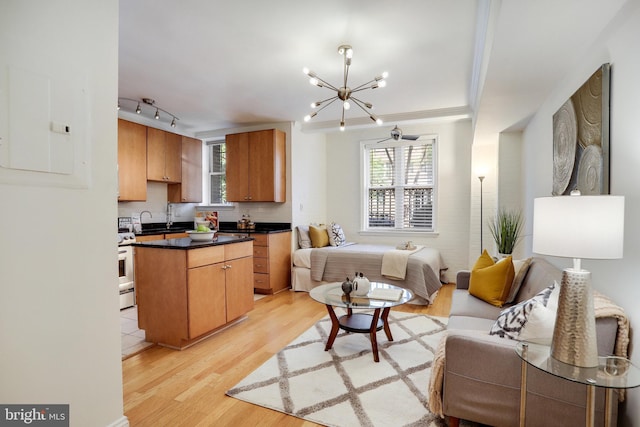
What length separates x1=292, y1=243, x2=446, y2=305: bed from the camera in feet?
13.3

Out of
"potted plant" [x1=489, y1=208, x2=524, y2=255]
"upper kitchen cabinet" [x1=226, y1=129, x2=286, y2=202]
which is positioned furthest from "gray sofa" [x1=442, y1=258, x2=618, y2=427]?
"upper kitchen cabinet" [x1=226, y1=129, x2=286, y2=202]

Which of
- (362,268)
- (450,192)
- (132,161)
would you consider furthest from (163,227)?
(450,192)

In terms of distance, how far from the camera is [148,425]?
1822 millimetres

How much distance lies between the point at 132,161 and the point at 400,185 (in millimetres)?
4209

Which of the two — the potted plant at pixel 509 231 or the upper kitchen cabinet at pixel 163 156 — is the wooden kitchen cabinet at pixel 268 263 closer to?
the upper kitchen cabinet at pixel 163 156

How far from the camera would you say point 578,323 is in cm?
126

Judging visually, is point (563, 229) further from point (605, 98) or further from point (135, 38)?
point (135, 38)

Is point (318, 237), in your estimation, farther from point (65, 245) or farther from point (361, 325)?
point (65, 245)

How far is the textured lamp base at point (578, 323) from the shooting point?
49.4 inches

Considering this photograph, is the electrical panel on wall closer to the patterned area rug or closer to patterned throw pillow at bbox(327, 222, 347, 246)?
the patterned area rug

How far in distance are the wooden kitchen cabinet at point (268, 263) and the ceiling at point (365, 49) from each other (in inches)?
74.4

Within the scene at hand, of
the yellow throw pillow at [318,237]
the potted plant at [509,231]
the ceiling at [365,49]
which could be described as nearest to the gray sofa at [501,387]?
the ceiling at [365,49]

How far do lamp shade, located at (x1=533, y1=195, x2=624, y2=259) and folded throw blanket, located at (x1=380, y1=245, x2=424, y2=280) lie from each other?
2.86 metres

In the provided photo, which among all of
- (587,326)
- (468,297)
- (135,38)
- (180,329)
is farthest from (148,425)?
(135,38)
